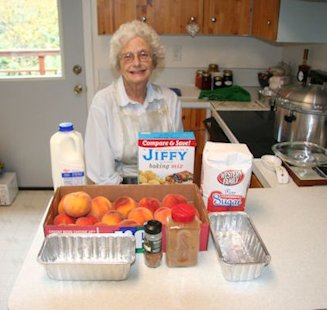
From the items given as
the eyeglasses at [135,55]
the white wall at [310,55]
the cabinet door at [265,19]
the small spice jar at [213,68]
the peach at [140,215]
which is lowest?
the peach at [140,215]

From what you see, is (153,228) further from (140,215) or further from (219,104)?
(219,104)

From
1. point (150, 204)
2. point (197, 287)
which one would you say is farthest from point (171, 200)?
point (197, 287)

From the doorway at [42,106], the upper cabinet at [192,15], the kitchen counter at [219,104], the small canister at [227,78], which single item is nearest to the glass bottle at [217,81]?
the small canister at [227,78]

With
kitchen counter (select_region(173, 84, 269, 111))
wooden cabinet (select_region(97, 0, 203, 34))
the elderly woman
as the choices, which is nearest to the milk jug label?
the elderly woman

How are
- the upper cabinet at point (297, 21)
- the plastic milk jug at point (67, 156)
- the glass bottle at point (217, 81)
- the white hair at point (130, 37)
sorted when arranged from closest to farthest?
the plastic milk jug at point (67, 156) < the white hair at point (130, 37) < the upper cabinet at point (297, 21) < the glass bottle at point (217, 81)

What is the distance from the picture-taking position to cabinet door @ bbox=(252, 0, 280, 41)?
2338mm

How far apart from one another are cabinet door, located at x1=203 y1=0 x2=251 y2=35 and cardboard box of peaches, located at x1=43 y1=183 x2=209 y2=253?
204cm

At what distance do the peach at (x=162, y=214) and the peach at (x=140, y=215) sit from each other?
17mm

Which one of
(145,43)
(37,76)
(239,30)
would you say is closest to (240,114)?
(239,30)

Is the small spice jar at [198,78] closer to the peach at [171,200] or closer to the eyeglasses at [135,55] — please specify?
the eyeglasses at [135,55]

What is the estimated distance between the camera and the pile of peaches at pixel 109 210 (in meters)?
1.00

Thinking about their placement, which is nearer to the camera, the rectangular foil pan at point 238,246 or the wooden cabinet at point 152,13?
the rectangular foil pan at point 238,246

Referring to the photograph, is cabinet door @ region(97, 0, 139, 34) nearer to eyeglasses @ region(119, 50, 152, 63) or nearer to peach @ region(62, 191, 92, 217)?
eyeglasses @ region(119, 50, 152, 63)

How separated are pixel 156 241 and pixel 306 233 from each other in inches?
19.6
